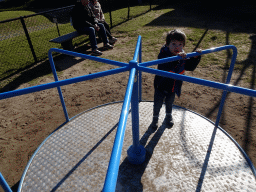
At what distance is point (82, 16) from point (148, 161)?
4.00 m

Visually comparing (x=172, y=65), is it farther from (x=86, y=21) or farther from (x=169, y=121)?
(x=86, y=21)

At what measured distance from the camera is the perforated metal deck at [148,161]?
4.94 feet

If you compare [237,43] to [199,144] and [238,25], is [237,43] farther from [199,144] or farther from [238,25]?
[199,144]

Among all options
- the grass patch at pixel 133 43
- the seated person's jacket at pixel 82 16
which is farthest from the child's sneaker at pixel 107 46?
the seated person's jacket at pixel 82 16

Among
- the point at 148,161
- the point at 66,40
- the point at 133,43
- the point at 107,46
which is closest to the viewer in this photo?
the point at 148,161

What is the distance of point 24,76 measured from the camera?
12.3 feet

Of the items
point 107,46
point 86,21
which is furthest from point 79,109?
point 86,21

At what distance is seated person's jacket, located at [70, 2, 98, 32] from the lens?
4.38 metres

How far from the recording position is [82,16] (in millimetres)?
4520

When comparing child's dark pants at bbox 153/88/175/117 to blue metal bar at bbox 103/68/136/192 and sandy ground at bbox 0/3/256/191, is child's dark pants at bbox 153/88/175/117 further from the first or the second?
blue metal bar at bbox 103/68/136/192

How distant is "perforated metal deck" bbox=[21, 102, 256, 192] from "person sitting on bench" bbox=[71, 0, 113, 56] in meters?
2.95

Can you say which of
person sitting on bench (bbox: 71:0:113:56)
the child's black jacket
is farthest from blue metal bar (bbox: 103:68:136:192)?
person sitting on bench (bbox: 71:0:113:56)

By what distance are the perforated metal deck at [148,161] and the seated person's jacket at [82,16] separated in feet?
10.6

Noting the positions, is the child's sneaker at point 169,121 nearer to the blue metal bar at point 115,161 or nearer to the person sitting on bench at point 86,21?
the blue metal bar at point 115,161
